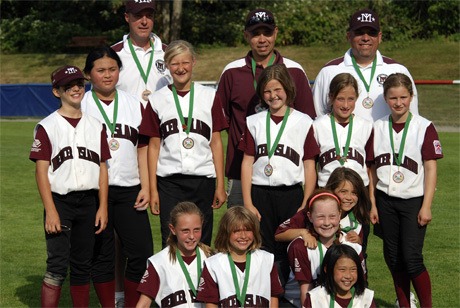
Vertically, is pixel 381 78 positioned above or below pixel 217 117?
above

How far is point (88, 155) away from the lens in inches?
239

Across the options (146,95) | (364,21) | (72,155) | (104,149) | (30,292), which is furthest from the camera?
(30,292)

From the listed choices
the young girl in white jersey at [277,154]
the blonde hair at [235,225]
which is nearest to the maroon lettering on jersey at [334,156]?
the young girl in white jersey at [277,154]

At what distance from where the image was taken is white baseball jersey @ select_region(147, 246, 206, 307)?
5809 millimetres

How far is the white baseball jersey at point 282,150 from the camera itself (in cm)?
625

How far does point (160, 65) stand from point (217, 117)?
0.87 m

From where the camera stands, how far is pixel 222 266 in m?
5.66

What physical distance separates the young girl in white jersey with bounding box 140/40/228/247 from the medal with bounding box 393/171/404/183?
129 cm

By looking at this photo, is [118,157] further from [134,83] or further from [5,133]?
[5,133]

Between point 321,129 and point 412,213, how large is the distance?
0.93 metres

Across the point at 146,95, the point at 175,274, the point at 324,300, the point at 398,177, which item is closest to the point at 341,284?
the point at 324,300

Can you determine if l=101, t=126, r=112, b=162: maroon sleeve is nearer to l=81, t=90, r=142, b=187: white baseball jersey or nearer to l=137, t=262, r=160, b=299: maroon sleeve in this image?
l=81, t=90, r=142, b=187: white baseball jersey

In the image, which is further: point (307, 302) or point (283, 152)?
point (283, 152)

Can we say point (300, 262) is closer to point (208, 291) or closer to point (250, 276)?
point (250, 276)
